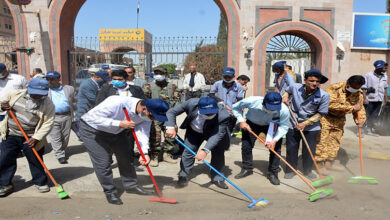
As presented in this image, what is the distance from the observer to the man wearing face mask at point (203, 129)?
3.57m

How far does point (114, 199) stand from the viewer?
3408mm

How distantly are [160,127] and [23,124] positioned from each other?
2105 millimetres

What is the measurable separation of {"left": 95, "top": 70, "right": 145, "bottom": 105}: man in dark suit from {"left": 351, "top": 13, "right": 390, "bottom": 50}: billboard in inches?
348

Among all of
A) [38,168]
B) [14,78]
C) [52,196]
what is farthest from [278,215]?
[14,78]

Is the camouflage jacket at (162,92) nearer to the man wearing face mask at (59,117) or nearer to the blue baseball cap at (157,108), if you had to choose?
the man wearing face mask at (59,117)

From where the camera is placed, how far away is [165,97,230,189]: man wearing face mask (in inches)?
140

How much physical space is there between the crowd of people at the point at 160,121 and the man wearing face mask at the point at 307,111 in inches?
0.6

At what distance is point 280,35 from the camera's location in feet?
33.4

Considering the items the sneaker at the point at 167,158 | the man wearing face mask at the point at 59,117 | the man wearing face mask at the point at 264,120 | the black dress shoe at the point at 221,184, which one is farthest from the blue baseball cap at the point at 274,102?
the man wearing face mask at the point at 59,117

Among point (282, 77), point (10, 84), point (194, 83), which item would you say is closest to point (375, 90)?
point (282, 77)

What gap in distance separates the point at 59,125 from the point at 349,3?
33.1 feet

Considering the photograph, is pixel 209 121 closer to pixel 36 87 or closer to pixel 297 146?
pixel 297 146

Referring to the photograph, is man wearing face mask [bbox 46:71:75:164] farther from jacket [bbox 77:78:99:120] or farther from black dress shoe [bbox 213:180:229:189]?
black dress shoe [bbox 213:180:229:189]

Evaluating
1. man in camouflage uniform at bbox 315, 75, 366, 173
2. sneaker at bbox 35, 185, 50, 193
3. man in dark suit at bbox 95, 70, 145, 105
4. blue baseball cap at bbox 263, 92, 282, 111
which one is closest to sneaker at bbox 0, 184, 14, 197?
sneaker at bbox 35, 185, 50, 193
